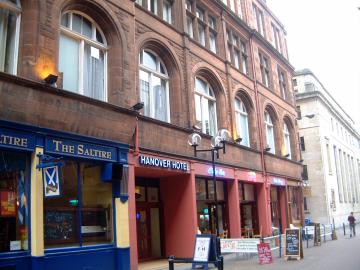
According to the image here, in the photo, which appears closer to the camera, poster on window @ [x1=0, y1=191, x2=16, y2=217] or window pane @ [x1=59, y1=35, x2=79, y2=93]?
poster on window @ [x1=0, y1=191, x2=16, y2=217]

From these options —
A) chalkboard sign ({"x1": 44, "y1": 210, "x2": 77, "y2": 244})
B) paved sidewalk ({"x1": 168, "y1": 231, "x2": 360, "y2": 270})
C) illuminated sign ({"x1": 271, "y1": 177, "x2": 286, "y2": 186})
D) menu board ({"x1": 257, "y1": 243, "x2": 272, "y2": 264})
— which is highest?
illuminated sign ({"x1": 271, "y1": 177, "x2": 286, "y2": 186})

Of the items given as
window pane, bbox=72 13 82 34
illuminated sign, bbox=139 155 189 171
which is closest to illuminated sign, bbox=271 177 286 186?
illuminated sign, bbox=139 155 189 171

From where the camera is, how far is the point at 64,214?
13188mm

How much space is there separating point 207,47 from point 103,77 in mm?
8697

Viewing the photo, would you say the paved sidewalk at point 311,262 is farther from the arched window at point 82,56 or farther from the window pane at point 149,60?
the window pane at point 149,60

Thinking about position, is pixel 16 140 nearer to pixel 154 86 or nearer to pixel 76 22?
pixel 76 22

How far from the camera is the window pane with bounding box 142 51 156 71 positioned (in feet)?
60.9

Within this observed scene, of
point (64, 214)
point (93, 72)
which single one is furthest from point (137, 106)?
point (64, 214)

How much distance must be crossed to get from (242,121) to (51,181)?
55.3 feet

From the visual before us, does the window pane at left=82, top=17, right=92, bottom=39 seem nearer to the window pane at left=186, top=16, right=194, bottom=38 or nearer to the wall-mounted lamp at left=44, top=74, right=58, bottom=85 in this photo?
the wall-mounted lamp at left=44, top=74, right=58, bottom=85

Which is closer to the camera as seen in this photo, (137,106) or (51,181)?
(51,181)

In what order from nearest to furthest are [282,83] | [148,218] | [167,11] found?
[148,218]
[167,11]
[282,83]

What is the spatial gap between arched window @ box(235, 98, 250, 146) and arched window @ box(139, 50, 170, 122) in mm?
7378

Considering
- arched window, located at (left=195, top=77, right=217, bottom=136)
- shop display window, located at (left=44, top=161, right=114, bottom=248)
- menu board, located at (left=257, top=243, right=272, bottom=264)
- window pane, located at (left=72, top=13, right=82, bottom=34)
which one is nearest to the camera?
shop display window, located at (left=44, top=161, right=114, bottom=248)
